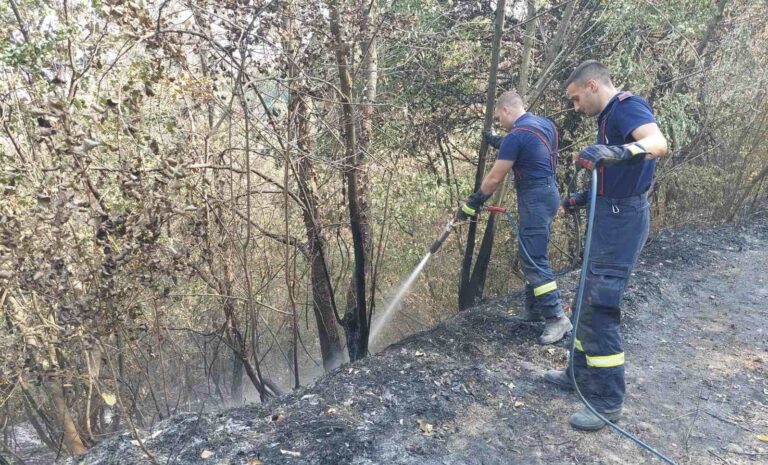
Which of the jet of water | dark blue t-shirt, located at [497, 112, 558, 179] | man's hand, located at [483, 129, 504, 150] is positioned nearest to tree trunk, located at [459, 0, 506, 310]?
man's hand, located at [483, 129, 504, 150]

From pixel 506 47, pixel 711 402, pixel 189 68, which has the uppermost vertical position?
pixel 506 47

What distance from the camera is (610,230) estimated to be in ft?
9.68

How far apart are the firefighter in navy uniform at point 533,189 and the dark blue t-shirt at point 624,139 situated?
3.10ft

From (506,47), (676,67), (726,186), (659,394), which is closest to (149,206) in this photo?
(659,394)

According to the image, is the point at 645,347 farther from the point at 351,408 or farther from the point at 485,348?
the point at 351,408

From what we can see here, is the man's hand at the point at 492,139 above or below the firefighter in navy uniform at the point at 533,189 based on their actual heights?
above

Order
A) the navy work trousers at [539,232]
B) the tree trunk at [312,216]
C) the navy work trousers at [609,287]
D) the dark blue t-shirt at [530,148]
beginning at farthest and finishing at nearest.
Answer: the navy work trousers at [539,232], the dark blue t-shirt at [530,148], the tree trunk at [312,216], the navy work trousers at [609,287]

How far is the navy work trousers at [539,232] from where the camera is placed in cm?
401

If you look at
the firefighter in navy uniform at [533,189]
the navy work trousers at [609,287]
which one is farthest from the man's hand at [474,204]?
the navy work trousers at [609,287]

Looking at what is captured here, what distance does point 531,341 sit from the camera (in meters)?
4.21

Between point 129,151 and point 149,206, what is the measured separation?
26.8 inches

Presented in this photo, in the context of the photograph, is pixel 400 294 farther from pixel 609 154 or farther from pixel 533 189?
pixel 609 154

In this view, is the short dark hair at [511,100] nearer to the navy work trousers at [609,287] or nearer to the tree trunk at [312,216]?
the navy work trousers at [609,287]

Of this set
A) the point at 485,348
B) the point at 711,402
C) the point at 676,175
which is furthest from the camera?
the point at 676,175
